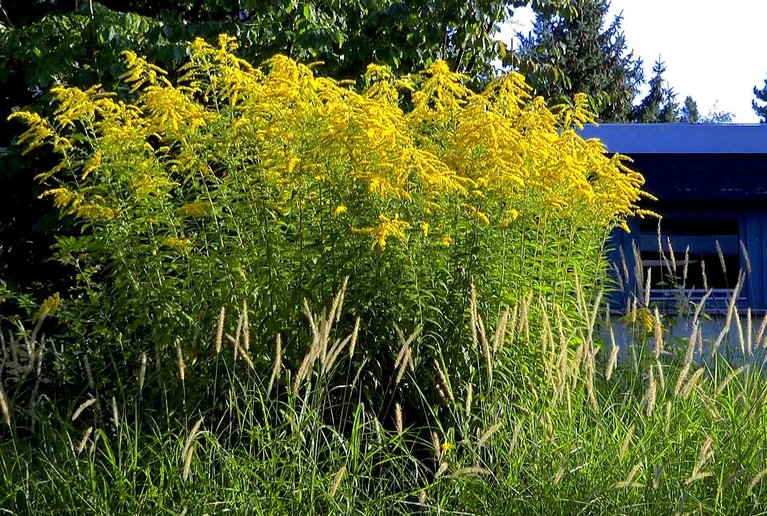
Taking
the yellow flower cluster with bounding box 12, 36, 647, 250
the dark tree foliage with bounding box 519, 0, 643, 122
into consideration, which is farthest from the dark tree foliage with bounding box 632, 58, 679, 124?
the yellow flower cluster with bounding box 12, 36, 647, 250

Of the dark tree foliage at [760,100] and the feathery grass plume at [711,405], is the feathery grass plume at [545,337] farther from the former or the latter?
the dark tree foliage at [760,100]

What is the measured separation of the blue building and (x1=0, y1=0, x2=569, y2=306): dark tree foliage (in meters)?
3.41

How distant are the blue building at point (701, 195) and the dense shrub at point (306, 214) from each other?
6.53 meters

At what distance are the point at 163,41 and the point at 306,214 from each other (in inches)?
132

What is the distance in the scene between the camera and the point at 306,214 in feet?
17.1

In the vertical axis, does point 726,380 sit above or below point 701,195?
below

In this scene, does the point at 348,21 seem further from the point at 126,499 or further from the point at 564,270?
the point at 126,499

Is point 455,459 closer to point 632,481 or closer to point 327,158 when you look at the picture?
point 632,481

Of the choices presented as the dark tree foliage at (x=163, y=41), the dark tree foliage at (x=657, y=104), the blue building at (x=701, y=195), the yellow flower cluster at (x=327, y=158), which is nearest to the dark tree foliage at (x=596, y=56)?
the dark tree foliage at (x=657, y=104)

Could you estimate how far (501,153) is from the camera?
517 centimetres

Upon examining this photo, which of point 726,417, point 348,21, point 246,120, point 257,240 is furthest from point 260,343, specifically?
point 348,21

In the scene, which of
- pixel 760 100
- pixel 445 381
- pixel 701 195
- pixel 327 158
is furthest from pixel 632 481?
pixel 760 100

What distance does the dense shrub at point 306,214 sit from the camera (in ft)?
16.2

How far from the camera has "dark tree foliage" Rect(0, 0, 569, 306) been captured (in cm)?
786
